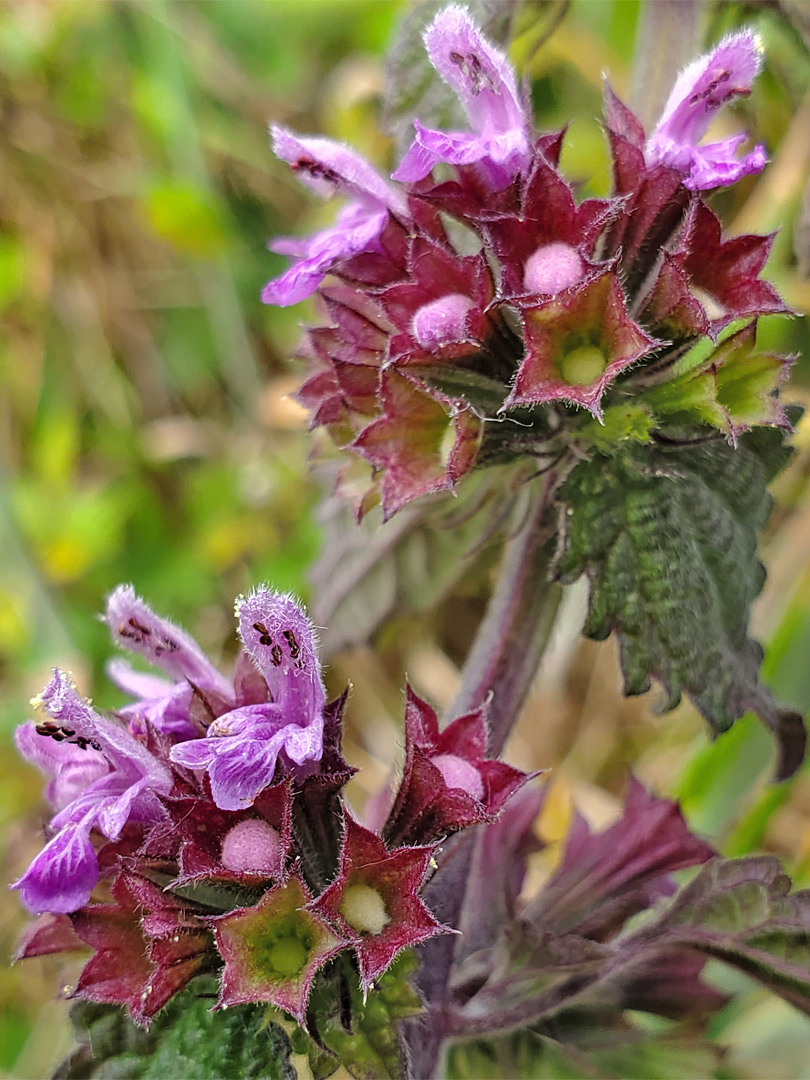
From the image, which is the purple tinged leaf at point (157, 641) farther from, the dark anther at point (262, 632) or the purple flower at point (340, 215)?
the purple flower at point (340, 215)

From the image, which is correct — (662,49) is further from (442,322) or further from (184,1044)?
(184,1044)

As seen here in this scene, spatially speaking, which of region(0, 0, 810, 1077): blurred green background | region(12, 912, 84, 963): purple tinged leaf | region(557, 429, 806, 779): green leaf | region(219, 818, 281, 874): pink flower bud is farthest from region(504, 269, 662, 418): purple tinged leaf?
region(0, 0, 810, 1077): blurred green background

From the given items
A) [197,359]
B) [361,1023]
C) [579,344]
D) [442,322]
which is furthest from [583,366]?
[197,359]

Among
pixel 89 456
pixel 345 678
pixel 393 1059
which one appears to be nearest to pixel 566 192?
pixel 393 1059

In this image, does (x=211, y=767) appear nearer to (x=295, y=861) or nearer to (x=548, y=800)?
(x=295, y=861)

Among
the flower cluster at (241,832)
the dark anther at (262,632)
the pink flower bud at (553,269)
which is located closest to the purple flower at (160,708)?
the flower cluster at (241,832)

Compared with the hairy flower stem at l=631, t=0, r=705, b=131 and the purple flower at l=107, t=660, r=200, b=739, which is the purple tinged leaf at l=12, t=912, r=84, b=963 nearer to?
the purple flower at l=107, t=660, r=200, b=739
